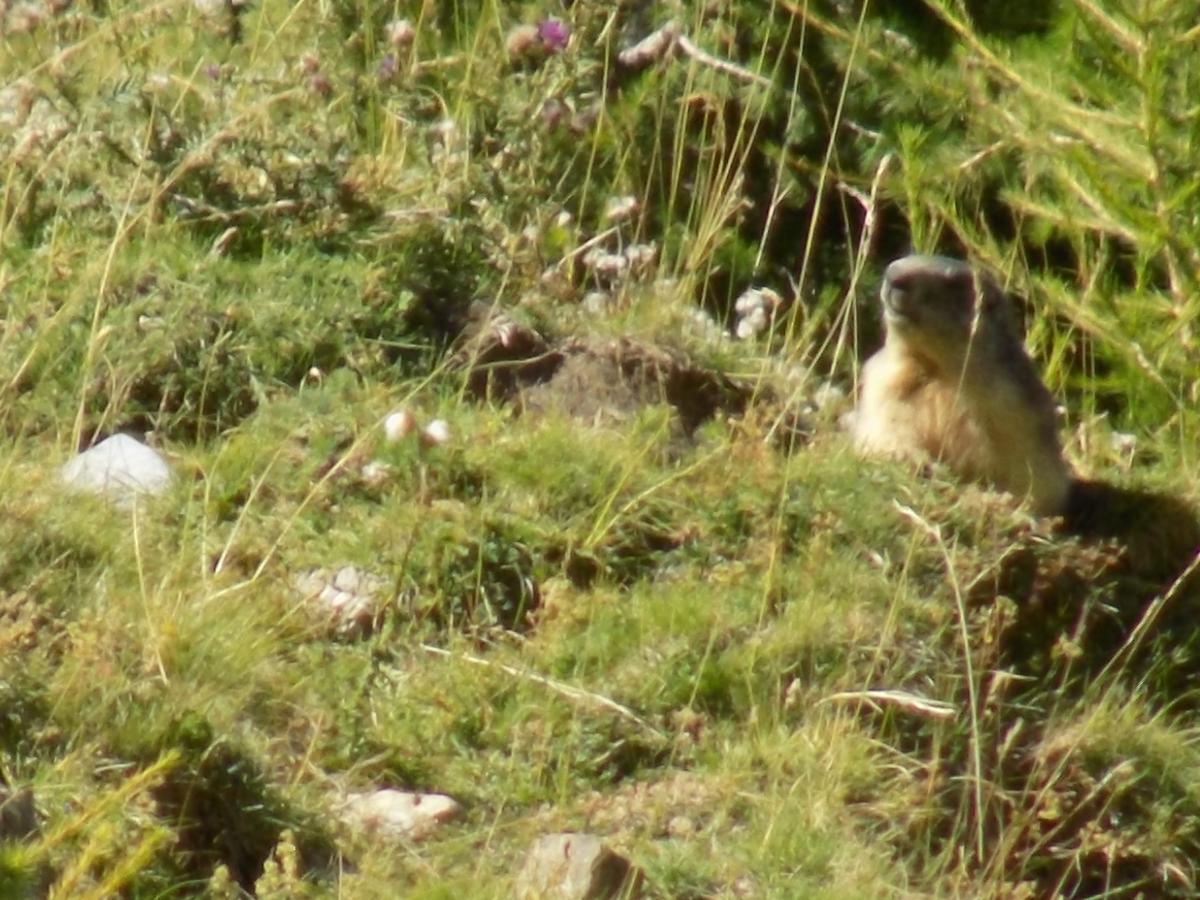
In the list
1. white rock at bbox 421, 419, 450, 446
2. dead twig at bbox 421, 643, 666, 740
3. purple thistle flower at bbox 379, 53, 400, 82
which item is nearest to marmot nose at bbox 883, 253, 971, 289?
white rock at bbox 421, 419, 450, 446

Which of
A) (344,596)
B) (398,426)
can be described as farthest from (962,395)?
(344,596)

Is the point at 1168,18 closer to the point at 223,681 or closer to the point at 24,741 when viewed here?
the point at 223,681

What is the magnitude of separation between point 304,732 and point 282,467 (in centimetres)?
110

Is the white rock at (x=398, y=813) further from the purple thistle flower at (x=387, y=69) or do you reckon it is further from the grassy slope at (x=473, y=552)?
the purple thistle flower at (x=387, y=69)

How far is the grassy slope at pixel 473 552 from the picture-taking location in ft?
14.1

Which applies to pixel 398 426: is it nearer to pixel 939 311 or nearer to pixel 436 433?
pixel 436 433

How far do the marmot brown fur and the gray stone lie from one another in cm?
208

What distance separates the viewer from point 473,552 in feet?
16.9

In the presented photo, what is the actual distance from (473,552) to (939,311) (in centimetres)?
172

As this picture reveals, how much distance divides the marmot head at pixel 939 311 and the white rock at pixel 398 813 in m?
2.31

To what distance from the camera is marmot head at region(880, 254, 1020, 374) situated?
19.5ft

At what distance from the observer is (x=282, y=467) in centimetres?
545

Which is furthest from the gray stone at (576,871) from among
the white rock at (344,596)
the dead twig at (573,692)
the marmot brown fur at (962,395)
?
the marmot brown fur at (962,395)

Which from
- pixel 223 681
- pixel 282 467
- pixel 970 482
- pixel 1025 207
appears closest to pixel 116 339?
pixel 282 467
